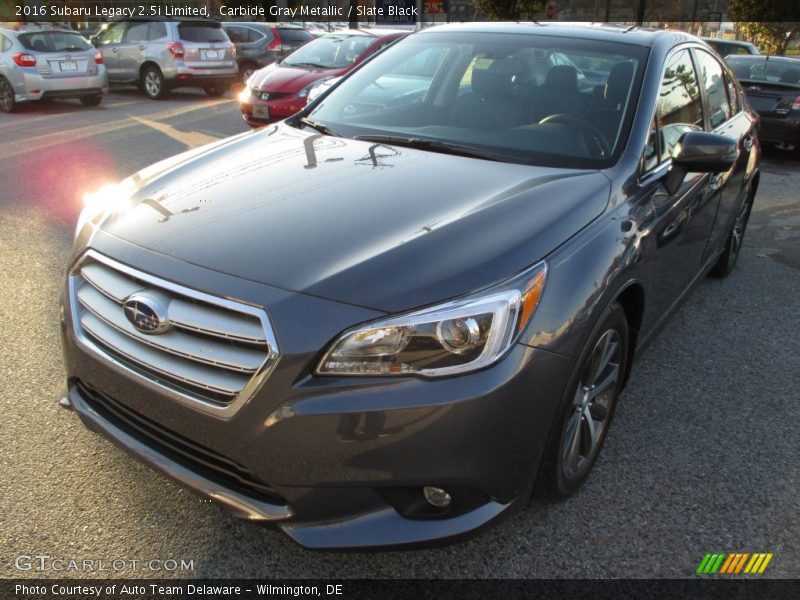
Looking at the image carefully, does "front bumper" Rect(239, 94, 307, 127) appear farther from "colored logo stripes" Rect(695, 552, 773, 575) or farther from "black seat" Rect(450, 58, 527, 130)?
"colored logo stripes" Rect(695, 552, 773, 575)

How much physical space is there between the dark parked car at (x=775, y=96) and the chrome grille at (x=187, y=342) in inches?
368

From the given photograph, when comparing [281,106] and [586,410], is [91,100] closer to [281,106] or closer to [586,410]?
[281,106]

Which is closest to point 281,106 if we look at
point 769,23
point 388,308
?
point 388,308

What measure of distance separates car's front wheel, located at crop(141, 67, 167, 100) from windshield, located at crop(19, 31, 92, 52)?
1.73 meters

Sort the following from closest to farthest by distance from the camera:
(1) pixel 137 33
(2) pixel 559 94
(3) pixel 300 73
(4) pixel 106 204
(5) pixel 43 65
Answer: (4) pixel 106 204 → (2) pixel 559 94 → (3) pixel 300 73 → (5) pixel 43 65 → (1) pixel 137 33

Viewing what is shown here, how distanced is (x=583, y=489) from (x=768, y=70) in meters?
9.33

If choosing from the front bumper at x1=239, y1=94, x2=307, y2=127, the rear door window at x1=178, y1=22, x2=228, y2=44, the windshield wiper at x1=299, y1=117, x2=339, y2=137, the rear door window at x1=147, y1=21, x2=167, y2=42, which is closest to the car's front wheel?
the rear door window at x1=147, y1=21, x2=167, y2=42

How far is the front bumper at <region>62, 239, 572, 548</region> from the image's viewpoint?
1.90m

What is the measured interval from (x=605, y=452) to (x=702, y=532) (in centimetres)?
54

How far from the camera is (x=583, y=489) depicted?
2.73m

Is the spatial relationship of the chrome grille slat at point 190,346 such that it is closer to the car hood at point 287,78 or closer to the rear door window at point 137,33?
the car hood at point 287,78

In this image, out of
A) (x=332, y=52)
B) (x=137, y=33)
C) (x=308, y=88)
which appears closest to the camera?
(x=308, y=88)

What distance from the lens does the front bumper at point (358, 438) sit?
1.90 metres

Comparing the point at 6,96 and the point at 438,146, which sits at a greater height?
the point at 438,146
